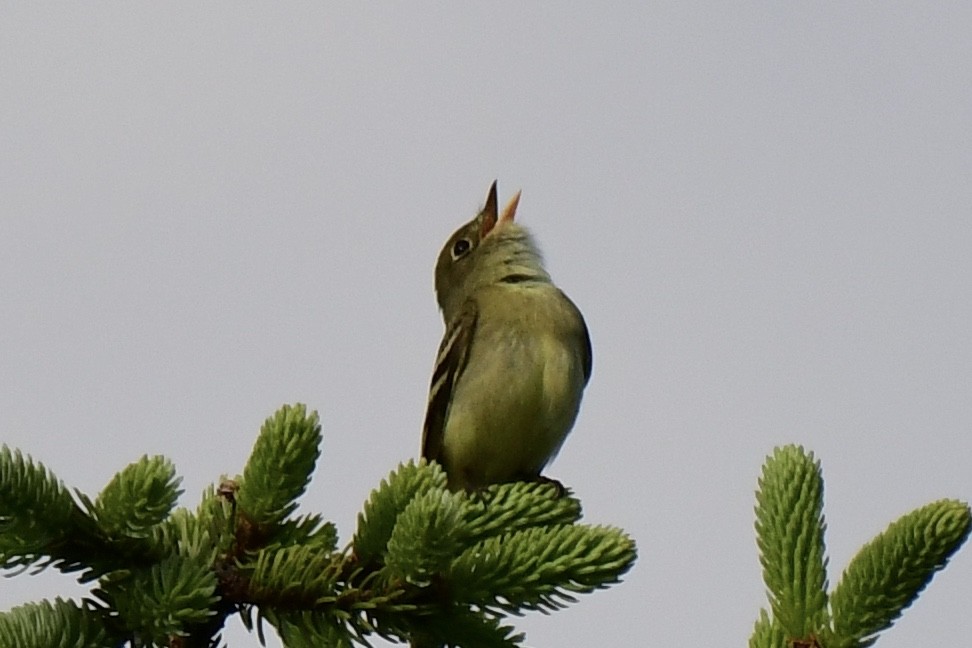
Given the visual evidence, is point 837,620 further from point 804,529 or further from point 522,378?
point 522,378

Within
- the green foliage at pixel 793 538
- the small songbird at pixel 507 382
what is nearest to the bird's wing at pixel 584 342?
the small songbird at pixel 507 382

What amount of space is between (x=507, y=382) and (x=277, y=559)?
137 inches

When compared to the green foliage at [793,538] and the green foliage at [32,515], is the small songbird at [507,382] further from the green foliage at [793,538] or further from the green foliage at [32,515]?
the green foliage at [32,515]

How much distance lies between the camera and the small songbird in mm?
5762

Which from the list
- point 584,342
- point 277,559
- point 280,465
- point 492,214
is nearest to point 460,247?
point 492,214

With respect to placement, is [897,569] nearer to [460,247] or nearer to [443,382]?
[443,382]

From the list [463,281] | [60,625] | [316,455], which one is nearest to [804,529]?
[316,455]

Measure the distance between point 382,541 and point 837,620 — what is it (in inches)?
35.0

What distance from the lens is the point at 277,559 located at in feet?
7.96

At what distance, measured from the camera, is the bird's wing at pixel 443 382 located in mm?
6230

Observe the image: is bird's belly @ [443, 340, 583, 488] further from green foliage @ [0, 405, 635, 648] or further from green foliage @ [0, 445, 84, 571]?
green foliage @ [0, 445, 84, 571]

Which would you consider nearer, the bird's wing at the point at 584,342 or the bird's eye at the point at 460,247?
the bird's wing at the point at 584,342

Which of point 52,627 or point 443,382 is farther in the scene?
point 443,382

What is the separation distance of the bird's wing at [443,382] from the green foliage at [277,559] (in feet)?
11.6
